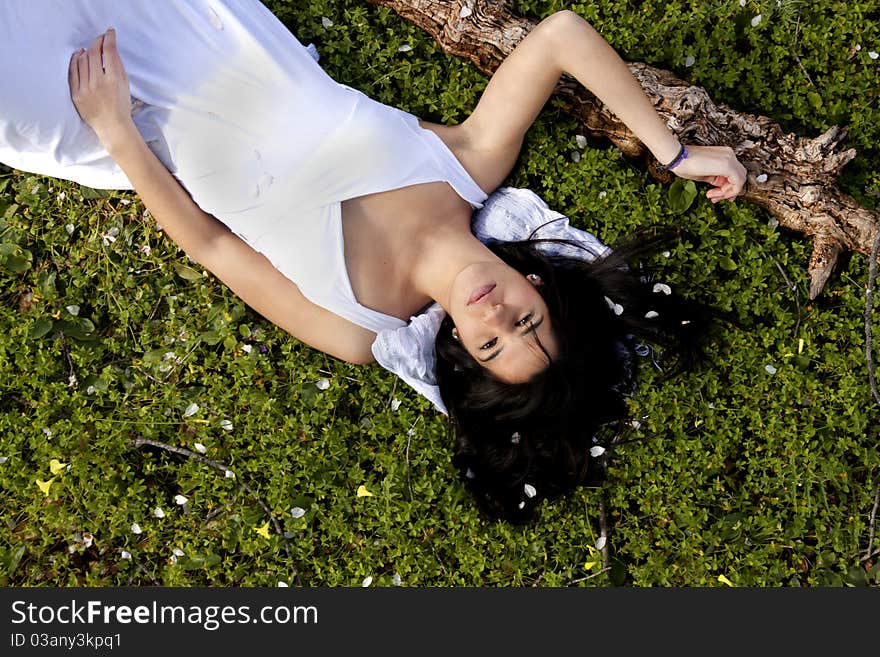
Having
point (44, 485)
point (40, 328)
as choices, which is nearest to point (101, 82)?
point (40, 328)

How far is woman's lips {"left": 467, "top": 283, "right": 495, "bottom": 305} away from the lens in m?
2.79

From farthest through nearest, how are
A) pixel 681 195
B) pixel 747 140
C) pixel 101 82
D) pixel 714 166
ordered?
pixel 681 195, pixel 747 140, pixel 714 166, pixel 101 82

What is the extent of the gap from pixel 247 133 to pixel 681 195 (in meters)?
2.08

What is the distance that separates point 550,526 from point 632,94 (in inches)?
83.7

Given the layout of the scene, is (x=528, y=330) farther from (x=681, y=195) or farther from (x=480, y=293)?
(x=681, y=195)

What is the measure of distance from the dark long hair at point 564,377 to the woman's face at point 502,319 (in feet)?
0.31

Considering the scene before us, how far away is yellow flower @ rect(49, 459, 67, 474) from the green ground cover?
0.01 meters

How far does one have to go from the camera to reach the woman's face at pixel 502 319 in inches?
109

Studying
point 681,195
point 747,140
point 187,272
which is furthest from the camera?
point 187,272

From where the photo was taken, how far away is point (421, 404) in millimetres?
3680

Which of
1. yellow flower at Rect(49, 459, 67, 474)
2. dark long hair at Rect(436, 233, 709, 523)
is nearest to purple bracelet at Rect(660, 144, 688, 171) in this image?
dark long hair at Rect(436, 233, 709, 523)

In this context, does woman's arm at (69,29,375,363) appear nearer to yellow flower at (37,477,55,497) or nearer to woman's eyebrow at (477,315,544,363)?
woman's eyebrow at (477,315,544,363)

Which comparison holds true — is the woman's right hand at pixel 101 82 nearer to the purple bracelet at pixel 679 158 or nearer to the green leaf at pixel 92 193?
the green leaf at pixel 92 193

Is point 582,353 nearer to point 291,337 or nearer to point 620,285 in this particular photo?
point 620,285
